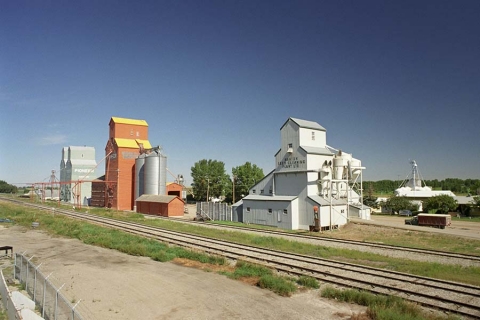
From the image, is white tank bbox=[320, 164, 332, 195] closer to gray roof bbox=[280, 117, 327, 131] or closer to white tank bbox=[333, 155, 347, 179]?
white tank bbox=[333, 155, 347, 179]

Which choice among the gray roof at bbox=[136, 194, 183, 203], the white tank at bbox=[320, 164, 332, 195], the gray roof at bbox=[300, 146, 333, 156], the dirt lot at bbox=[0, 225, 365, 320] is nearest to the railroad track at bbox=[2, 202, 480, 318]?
the dirt lot at bbox=[0, 225, 365, 320]

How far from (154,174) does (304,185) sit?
1229 inches

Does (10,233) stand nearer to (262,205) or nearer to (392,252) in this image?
(262,205)

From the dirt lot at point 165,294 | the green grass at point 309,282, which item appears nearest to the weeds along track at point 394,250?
the green grass at point 309,282

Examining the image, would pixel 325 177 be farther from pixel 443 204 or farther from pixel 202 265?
pixel 443 204

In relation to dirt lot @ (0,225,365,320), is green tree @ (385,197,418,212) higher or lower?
higher

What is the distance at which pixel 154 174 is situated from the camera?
5881 cm

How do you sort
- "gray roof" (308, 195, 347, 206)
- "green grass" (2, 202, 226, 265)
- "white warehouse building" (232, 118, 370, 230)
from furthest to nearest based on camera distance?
"white warehouse building" (232, 118, 370, 230) < "gray roof" (308, 195, 347, 206) < "green grass" (2, 202, 226, 265)

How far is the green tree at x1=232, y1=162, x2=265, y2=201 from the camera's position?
72.2 meters

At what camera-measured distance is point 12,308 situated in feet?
30.1

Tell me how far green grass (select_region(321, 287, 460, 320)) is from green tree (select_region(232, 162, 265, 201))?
2301 inches

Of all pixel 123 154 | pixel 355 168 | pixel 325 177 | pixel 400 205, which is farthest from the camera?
pixel 123 154

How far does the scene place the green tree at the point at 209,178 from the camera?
255 feet

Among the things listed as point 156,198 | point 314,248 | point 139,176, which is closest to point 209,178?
point 139,176
